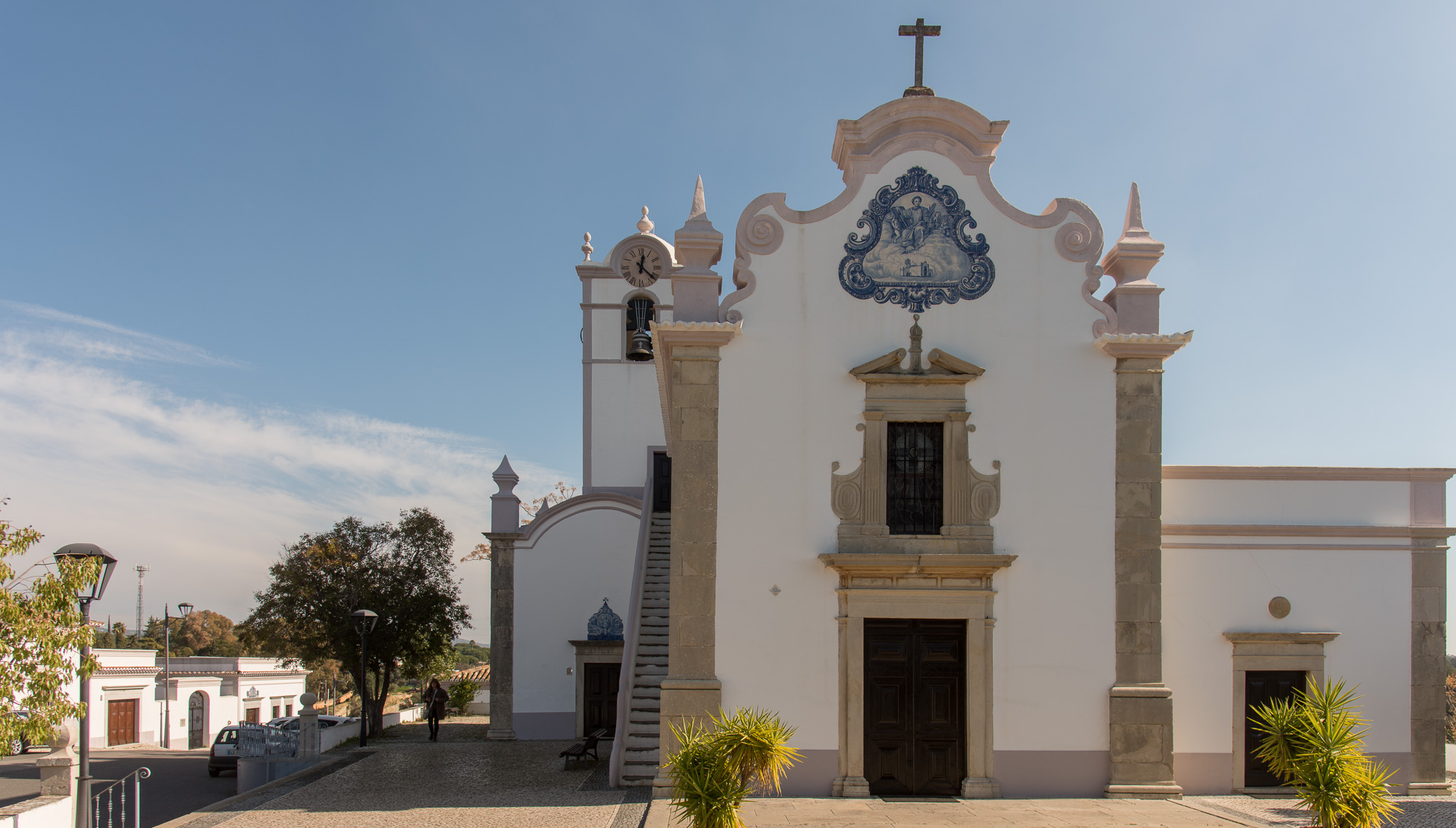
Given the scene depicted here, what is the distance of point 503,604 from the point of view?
18672 millimetres

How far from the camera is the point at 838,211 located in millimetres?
11219

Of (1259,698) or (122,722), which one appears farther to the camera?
(122,722)

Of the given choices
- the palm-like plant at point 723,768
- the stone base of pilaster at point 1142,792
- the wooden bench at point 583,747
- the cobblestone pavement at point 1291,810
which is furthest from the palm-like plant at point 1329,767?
the wooden bench at point 583,747

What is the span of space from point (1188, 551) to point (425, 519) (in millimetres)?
16841

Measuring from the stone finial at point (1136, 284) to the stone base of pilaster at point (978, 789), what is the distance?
17.8 feet

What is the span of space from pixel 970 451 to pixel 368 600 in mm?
15726

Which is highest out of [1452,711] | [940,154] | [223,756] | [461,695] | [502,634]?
[940,154]

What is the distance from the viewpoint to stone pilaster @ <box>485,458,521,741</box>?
18250mm

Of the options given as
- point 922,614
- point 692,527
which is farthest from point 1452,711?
point 692,527

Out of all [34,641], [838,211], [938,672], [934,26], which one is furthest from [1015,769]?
[34,641]

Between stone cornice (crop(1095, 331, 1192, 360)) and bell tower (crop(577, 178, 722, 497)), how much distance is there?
10.2 metres

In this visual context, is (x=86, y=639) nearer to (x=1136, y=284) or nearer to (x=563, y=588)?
(x=563, y=588)

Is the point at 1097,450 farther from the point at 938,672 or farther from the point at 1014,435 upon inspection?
the point at 938,672

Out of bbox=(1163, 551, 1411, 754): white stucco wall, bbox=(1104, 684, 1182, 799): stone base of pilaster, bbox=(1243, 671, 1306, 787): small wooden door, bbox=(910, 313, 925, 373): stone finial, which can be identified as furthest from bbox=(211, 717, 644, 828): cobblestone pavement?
bbox=(1243, 671, 1306, 787): small wooden door
